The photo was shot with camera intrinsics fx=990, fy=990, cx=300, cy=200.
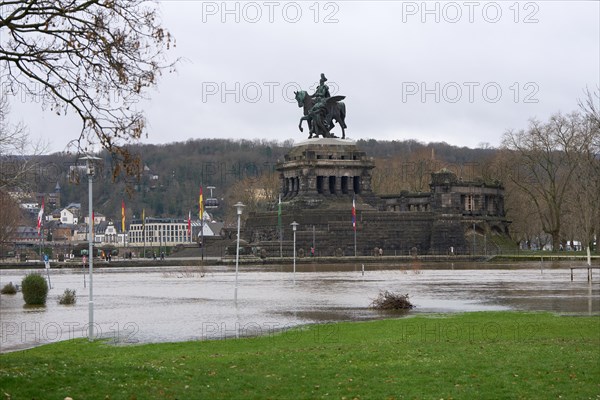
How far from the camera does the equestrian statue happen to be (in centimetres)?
10938

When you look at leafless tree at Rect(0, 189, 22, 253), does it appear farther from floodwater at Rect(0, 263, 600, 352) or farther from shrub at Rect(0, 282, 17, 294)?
shrub at Rect(0, 282, 17, 294)

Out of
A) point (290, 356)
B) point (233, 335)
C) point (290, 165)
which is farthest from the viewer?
point (290, 165)

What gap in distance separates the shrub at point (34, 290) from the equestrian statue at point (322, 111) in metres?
71.1

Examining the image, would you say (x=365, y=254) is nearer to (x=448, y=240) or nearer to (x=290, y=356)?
(x=448, y=240)

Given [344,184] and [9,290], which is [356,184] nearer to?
[344,184]

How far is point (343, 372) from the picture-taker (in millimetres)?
19281

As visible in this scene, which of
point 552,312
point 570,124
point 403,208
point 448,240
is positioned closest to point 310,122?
point 403,208

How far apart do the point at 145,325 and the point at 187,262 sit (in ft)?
197

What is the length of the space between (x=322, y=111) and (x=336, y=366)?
90322 mm

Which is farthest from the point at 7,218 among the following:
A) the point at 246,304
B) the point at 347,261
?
the point at 246,304

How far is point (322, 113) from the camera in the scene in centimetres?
10962

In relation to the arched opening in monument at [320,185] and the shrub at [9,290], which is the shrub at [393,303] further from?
the arched opening in monument at [320,185]

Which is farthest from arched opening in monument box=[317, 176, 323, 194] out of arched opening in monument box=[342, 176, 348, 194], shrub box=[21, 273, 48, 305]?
shrub box=[21, 273, 48, 305]

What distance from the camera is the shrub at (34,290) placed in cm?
3962
